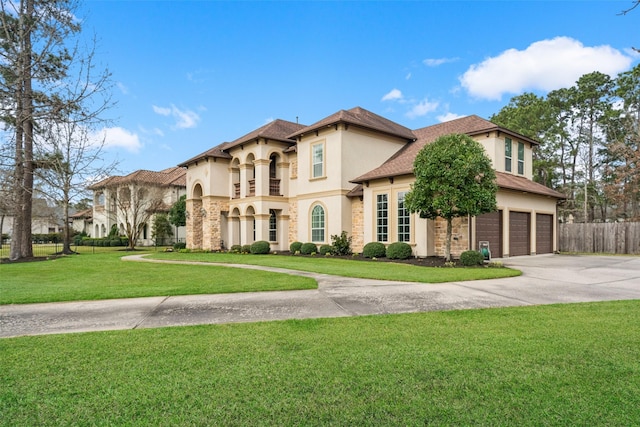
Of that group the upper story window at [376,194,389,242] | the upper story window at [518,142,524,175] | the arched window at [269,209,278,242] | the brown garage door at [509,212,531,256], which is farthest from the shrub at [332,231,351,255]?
the upper story window at [518,142,524,175]

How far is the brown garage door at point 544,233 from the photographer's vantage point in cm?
2058

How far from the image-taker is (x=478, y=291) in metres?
8.34

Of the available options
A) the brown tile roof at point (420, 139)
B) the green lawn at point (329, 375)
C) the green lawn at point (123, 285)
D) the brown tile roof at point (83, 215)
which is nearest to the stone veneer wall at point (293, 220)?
the brown tile roof at point (420, 139)

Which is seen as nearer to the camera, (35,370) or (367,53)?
(35,370)

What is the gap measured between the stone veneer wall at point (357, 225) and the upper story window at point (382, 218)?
4.44 feet

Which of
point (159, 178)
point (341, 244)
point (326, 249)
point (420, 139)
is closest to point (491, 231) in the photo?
point (341, 244)

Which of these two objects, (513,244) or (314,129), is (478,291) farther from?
(314,129)

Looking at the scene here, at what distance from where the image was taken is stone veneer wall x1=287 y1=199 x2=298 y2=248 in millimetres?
22844

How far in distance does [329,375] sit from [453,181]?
11676mm

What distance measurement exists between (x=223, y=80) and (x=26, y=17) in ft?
30.9

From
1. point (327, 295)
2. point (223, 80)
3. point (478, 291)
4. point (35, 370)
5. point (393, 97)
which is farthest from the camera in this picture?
point (393, 97)

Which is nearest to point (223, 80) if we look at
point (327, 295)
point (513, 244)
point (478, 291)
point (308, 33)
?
point (308, 33)

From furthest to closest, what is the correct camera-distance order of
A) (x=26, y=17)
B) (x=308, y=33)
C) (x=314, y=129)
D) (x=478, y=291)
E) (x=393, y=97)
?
(x=393, y=97)
(x=314, y=129)
(x=308, y=33)
(x=26, y=17)
(x=478, y=291)

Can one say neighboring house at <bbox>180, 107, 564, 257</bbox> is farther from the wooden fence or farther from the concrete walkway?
the concrete walkway
